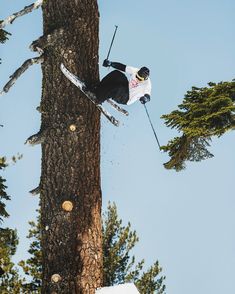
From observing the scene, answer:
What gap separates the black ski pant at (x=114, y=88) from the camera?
612 centimetres

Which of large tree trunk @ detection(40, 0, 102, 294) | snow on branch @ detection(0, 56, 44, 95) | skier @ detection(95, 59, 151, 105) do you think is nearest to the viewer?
large tree trunk @ detection(40, 0, 102, 294)

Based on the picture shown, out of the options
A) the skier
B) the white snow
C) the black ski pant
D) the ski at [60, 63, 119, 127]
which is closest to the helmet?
the skier

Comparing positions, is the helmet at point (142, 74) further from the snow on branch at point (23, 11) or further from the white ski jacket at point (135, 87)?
the snow on branch at point (23, 11)

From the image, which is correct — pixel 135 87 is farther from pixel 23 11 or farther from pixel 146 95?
pixel 23 11

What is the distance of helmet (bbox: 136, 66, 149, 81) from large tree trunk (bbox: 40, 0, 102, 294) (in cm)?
98

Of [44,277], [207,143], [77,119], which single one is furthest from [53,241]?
[207,143]

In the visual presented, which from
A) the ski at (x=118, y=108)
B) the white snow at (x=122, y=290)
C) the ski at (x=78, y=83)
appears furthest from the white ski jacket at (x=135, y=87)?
the white snow at (x=122, y=290)

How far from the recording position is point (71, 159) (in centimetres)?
529

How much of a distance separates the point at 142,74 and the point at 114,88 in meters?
0.64

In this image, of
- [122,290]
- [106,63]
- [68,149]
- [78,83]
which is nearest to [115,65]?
[106,63]

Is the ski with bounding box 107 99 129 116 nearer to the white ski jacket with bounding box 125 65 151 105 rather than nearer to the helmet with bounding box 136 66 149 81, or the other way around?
the white ski jacket with bounding box 125 65 151 105

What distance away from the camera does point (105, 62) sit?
700 centimetres

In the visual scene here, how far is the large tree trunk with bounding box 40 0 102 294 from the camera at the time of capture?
478 centimetres

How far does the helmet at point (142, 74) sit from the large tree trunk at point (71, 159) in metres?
0.98
